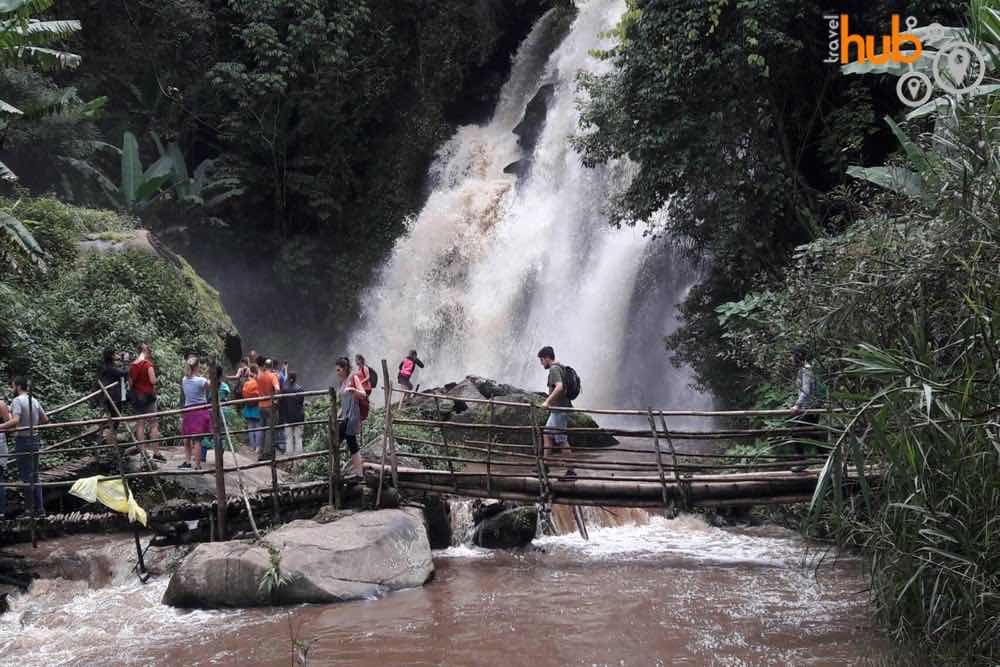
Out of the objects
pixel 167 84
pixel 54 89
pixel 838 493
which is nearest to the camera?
pixel 838 493

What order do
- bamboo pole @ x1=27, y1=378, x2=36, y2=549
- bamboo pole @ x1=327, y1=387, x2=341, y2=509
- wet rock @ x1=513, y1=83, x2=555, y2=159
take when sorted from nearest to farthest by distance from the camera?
bamboo pole @ x1=27, y1=378, x2=36, y2=549 → bamboo pole @ x1=327, y1=387, x2=341, y2=509 → wet rock @ x1=513, y1=83, x2=555, y2=159

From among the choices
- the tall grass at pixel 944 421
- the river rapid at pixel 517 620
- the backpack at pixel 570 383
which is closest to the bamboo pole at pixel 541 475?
the river rapid at pixel 517 620

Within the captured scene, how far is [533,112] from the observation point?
22734 millimetres

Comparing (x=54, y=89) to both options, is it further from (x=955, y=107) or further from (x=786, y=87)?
(x=955, y=107)

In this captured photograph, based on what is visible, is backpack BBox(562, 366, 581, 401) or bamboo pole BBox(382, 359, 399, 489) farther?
backpack BBox(562, 366, 581, 401)

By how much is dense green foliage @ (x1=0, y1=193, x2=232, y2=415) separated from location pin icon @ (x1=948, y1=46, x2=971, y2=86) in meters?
10.9

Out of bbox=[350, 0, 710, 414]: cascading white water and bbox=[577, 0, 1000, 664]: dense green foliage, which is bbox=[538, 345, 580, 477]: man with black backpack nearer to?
bbox=[577, 0, 1000, 664]: dense green foliage

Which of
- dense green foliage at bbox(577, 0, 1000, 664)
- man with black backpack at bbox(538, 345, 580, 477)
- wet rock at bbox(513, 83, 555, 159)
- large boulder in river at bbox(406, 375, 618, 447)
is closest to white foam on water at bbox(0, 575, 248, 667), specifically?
man with black backpack at bbox(538, 345, 580, 477)

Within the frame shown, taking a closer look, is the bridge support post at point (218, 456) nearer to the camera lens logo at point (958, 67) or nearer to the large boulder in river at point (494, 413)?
the large boulder in river at point (494, 413)

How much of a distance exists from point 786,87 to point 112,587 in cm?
1087

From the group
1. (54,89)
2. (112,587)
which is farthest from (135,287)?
(112,587)

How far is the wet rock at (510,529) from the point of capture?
10.2 meters

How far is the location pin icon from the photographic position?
621cm

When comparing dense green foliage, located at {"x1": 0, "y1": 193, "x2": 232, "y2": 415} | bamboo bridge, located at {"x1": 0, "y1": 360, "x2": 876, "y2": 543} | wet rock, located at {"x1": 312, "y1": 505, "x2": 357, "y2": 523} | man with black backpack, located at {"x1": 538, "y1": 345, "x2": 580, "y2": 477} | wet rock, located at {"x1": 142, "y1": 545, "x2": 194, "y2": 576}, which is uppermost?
dense green foliage, located at {"x1": 0, "y1": 193, "x2": 232, "y2": 415}
